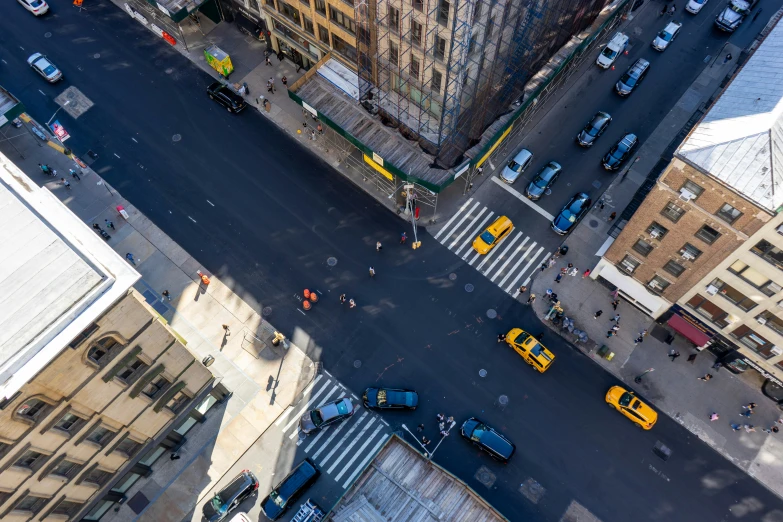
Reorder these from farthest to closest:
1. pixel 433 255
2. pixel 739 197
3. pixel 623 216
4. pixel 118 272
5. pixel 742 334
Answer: pixel 433 255, pixel 623 216, pixel 742 334, pixel 739 197, pixel 118 272

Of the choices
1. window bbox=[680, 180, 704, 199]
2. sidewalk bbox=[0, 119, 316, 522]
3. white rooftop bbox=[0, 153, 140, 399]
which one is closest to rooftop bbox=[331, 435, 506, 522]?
sidewalk bbox=[0, 119, 316, 522]

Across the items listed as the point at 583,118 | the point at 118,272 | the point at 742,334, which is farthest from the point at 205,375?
the point at 583,118

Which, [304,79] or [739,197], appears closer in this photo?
[739,197]

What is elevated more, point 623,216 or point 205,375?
point 623,216

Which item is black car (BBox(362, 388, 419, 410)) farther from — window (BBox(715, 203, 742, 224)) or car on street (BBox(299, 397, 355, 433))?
window (BBox(715, 203, 742, 224))

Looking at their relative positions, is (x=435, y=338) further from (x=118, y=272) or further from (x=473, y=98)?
(x=118, y=272)

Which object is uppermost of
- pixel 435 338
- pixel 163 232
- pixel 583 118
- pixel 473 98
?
pixel 583 118

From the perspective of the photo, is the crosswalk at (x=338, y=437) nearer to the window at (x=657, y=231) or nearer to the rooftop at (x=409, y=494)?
the rooftop at (x=409, y=494)

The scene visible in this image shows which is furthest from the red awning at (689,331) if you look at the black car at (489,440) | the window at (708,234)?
the black car at (489,440)

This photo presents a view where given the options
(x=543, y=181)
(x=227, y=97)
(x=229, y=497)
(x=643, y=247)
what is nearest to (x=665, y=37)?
(x=543, y=181)
